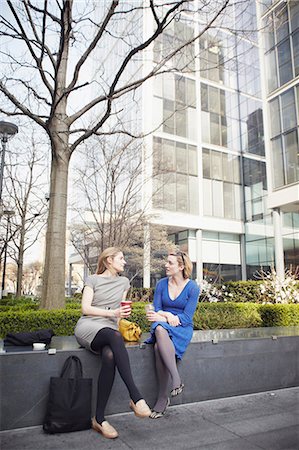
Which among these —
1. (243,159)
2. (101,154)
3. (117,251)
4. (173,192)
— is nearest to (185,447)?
(117,251)

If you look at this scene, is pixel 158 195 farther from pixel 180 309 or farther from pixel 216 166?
pixel 180 309

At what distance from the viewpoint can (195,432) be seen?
305cm

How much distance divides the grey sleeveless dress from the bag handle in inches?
7.1

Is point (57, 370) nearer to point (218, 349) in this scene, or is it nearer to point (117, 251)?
point (117, 251)

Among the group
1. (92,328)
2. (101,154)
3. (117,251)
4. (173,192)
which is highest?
(173,192)

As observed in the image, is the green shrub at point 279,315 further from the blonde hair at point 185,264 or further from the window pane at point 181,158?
the window pane at point 181,158

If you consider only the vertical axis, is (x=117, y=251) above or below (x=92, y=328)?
above

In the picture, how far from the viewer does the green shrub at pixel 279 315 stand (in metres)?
6.86

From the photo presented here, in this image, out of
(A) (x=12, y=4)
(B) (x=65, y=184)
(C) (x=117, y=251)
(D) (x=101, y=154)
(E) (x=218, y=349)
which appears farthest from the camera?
(D) (x=101, y=154)

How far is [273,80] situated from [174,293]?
2119 centimetres

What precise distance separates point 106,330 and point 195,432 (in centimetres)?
122

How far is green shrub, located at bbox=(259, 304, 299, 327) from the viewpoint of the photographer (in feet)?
22.5

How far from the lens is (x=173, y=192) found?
2470 cm

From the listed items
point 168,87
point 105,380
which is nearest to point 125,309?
point 105,380
